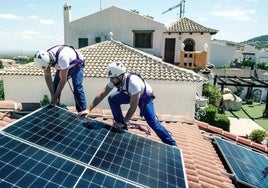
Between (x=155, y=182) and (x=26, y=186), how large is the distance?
1818 mm

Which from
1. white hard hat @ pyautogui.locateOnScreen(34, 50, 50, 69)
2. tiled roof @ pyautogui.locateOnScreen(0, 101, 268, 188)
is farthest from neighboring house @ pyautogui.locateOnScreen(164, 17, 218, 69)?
white hard hat @ pyautogui.locateOnScreen(34, 50, 50, 69)

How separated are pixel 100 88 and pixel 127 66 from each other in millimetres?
2376

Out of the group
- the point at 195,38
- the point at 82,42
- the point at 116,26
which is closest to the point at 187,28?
the point at 195,38

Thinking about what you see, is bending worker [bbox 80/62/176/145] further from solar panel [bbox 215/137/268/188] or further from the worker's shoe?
solar panel [bbox 215/137/268/188]

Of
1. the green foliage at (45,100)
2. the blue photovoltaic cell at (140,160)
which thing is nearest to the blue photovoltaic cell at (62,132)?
the blue photovoltaic cell at (140,160)

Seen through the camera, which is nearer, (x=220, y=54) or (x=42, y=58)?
(x=42, y=58)

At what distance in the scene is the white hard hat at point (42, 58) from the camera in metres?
5.93

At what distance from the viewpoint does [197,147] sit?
6.80 meters

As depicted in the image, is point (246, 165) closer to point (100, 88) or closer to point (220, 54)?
point (100, 88)

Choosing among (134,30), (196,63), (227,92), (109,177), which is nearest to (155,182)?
(109,177)

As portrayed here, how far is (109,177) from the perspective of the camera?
12.1ft

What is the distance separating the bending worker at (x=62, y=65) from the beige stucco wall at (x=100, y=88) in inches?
370

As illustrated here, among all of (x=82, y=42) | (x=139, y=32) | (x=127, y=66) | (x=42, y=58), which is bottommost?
(x=127, y=66)

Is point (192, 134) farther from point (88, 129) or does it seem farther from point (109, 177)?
point (109, 177)
